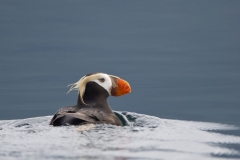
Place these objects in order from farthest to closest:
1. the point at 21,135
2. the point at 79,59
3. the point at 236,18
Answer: the point at 236,18, the point at 79,59, the point at 21,135

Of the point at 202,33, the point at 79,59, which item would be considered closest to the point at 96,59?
the point at 79,59

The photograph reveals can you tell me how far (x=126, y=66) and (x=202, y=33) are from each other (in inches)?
229

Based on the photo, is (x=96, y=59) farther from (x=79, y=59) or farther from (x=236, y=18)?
(x=236, y=18)

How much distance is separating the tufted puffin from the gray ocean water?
12.6 inches

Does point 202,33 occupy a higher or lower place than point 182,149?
higher

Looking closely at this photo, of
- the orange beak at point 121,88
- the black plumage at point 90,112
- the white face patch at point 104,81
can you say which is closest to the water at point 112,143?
the black plumage at point 90,112

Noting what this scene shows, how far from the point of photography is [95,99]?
896 cm

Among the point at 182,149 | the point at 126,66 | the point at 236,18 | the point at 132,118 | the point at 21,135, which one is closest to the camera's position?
the point at 182,149

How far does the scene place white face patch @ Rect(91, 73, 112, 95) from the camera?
8.98 meters

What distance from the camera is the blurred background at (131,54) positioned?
12344 mm

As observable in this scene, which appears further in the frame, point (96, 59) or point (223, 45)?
point (223, 45)

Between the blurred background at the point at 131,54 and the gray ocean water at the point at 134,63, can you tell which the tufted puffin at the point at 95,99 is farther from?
the blurred background at the point at 131,54

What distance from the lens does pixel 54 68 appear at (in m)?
15.9

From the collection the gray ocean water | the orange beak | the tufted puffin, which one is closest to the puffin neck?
the tufted puffin
